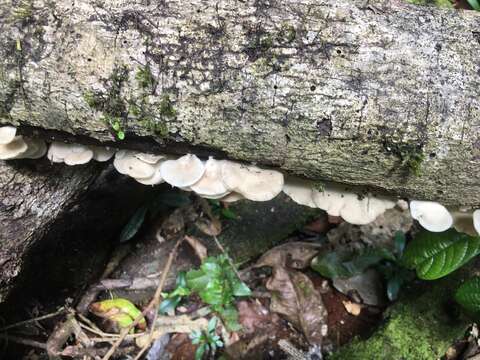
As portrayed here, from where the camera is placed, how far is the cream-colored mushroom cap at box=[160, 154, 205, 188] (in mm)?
2053

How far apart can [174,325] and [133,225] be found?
86 centimetres

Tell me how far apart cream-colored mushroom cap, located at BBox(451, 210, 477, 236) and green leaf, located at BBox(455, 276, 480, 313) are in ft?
2.31

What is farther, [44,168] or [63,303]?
[63,303]

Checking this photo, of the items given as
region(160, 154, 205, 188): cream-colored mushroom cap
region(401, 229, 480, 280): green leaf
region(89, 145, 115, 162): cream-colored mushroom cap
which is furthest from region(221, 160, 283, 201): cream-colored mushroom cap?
region(401, 229, 480, 280): green leaf

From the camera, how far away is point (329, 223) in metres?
4.44

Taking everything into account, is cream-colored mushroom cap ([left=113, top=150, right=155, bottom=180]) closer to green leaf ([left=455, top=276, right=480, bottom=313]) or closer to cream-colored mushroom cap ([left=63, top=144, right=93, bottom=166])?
cream-colored mushroom cap ([left=63, top=144, right=93, bottom=166])

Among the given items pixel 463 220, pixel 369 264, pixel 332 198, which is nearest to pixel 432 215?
pixel 463 220

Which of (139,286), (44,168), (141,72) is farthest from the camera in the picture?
(139,286)

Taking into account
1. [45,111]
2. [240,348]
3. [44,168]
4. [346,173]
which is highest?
[45,111]

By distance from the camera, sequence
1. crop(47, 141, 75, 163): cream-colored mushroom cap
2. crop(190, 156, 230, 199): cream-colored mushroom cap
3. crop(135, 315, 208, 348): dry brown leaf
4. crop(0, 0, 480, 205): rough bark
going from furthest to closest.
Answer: crop(135, 315, 208, 348): dry brown leaf < crop(47, 141, 75, 163): cream-colored mushroom cap < crop(190, 156, 230, 199): cream-colored mushroom cap < crop(0, 0, 480, 205): rough bark

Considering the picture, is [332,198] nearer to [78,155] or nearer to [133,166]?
[133,166]

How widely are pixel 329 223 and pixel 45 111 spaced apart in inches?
118

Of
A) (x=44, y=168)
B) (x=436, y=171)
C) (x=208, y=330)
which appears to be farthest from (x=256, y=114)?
(x=208, y=330)

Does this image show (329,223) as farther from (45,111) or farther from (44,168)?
(45,111)
